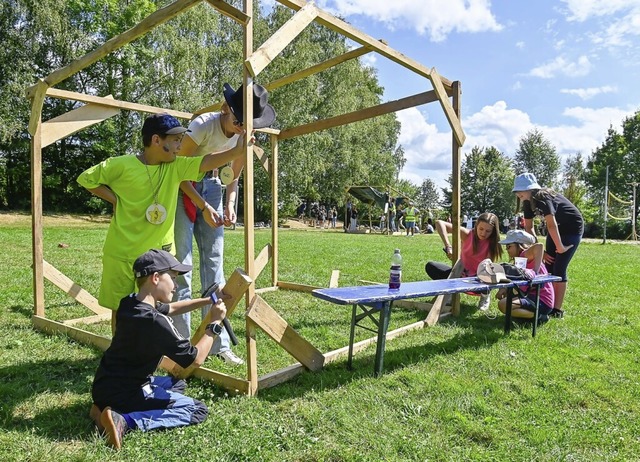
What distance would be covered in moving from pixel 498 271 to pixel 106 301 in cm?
351

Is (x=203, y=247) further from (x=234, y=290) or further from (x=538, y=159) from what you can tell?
(x=538, y=159)

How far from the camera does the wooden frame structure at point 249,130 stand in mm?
3104

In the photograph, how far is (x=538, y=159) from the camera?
63.2 m

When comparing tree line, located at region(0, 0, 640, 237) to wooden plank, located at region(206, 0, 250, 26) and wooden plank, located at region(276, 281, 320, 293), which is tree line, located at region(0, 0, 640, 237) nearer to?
wooden plank, located at region(276, 281, 320, 293)

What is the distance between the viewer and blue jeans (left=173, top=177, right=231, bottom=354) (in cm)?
360

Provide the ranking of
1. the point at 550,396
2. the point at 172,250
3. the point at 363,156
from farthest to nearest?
the point at 363,156
the point at 172,250
the point at 550,396

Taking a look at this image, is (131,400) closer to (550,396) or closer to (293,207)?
(550,396)

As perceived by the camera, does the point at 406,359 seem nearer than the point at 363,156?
Yes

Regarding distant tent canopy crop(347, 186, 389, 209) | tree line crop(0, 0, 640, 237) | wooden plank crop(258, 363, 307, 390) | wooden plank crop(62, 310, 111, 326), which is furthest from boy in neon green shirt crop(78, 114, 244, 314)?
distant tent canopy crop(347, 186, 389, 209)

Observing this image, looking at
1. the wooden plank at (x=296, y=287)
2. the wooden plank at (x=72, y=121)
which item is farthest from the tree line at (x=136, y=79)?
the wooden plank at (x=72, y=121)

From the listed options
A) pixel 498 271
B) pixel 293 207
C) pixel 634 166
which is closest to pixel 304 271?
pixel 498 271

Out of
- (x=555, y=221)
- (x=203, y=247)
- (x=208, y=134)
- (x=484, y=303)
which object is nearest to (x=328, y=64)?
(x=208, y=134)

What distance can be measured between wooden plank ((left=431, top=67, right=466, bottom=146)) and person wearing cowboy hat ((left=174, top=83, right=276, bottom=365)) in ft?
7.10

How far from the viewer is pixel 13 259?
9086 millimetres
